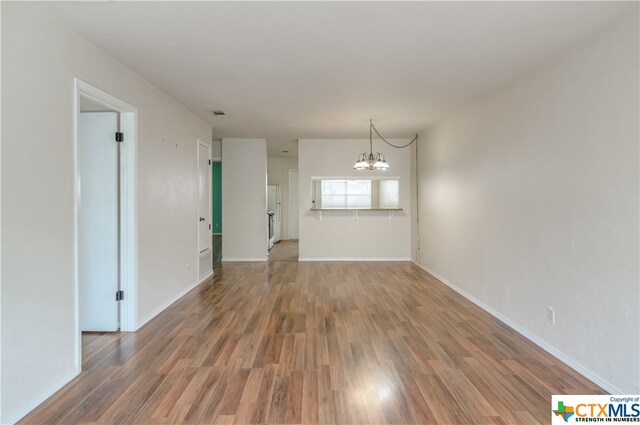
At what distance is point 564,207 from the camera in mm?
2752

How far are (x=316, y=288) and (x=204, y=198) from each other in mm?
Answer: 2309

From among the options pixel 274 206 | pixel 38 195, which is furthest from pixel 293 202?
pixel 38 195

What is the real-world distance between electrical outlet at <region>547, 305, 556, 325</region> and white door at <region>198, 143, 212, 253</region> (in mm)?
4476

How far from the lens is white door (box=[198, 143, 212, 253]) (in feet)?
17.3

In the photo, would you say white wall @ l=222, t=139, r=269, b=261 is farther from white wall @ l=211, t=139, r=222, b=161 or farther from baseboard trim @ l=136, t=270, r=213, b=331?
baseboard trim @ l=136, t=270, r=213, b=331

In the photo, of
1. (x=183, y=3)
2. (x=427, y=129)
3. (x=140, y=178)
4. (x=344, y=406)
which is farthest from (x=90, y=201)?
(x=427, y=129)

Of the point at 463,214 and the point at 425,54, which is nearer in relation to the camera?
the point at 425,54

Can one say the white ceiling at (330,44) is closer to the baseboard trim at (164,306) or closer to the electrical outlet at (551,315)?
the electrical outlet at (551,315)

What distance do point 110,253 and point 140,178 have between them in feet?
2.63

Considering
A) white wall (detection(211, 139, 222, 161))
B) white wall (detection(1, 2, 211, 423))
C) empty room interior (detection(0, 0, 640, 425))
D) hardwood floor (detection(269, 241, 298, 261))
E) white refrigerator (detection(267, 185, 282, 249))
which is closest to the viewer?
white wall (detection(1, 2, 211, 423))

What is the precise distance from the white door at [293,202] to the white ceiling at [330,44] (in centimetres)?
592

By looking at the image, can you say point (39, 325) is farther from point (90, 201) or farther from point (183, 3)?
point (183, 3)

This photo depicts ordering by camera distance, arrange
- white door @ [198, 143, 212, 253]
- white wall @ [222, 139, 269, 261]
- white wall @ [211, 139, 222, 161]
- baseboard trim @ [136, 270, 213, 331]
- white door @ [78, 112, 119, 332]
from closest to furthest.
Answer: white door @ [78, 112, 119, 332] < baseboard trim @ [136, 270, 213, 331] < white door @ [198, 143, 212, 253] < white wall @ [222, 139, 269, 261] < white wall @ [211, 139, 222, 161]

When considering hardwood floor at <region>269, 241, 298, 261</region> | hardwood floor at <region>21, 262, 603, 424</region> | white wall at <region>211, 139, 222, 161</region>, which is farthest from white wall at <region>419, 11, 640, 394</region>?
white wall at <region>211, 139, 222, 161</region>
